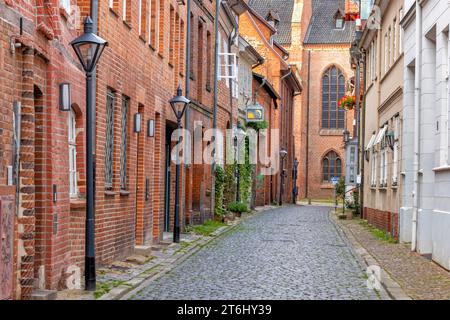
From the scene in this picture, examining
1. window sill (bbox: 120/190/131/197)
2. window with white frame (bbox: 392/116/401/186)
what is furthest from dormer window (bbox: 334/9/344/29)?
window sill (bbox: 120/190/131/197)

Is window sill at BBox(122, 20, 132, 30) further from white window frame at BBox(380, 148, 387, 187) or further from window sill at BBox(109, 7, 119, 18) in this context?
white window frame at BBox(380, 148, 387, 187)

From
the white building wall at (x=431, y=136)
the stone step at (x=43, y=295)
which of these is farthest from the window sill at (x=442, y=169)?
the stone step at (x=43, y=295)

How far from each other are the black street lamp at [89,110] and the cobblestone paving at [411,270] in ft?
13.6

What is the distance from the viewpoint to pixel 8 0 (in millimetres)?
9000

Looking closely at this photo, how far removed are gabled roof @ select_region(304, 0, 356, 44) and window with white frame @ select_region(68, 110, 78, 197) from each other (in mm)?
60792

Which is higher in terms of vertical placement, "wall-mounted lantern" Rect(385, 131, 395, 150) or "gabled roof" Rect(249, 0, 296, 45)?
"gabled roof" Rect(249, 0, 296, 45)

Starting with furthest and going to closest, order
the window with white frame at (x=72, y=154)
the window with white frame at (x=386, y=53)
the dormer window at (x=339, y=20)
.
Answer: the dormer window at (x=339, y=20), the window with white frame at (x=386, y=53), the window with white frame at (x=72, y=154)

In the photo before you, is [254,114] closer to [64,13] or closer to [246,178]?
[246,178]

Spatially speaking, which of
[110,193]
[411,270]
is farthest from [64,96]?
[411,270]

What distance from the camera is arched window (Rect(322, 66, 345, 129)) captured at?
7156 cm

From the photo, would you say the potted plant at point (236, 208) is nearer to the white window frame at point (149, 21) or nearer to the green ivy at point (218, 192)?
the green ivy at point (218, 192)

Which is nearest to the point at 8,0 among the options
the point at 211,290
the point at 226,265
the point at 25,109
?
the point at 25,109

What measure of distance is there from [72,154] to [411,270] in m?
5.90

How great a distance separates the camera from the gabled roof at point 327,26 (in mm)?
72688
